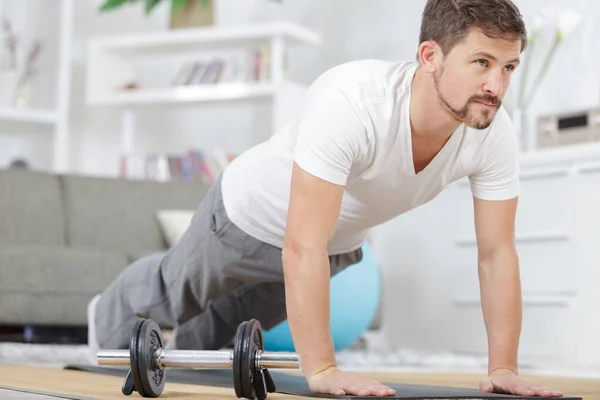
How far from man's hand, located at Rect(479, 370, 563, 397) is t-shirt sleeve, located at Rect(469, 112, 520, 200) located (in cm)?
34

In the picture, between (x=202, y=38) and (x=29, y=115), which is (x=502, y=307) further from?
(x=29, y=115)

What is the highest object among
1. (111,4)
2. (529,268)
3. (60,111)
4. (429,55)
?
(111,4)

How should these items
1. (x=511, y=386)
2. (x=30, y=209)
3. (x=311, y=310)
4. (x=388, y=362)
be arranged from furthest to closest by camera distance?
1. (x=30, y=209)
2. (x=388, y=362)
3. (x=511, y=386)
4. (x=311, y=310)

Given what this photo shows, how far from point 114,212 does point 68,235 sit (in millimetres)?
228

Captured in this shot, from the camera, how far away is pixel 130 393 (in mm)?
1602

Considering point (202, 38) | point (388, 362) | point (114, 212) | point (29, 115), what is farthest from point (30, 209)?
point (388, 362)

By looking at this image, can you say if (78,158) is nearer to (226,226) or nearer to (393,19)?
(393,19)

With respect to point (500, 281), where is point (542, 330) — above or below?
below

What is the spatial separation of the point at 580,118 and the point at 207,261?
87.5 inches

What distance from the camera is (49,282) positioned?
366cm

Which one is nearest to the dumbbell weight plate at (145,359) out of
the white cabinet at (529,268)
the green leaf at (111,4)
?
the white cabinet at (529,268)

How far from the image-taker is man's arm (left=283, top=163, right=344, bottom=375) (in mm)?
1573

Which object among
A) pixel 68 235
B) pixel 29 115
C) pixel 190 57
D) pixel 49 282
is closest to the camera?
pixel 49 282

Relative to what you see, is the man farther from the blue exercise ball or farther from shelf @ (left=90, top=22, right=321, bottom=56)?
shelf @ (left=90, top=22, right=321, bottom=56)
